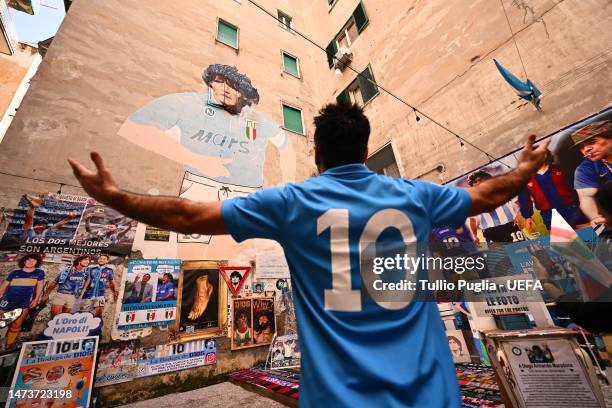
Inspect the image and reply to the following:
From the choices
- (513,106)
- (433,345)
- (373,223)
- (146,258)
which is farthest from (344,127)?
(513,106)

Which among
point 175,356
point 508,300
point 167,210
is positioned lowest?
point 175,356

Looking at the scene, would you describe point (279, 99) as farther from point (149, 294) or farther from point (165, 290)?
point (149, 294)

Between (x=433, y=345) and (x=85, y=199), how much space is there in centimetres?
622

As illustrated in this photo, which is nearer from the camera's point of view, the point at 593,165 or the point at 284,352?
the point at 593,165

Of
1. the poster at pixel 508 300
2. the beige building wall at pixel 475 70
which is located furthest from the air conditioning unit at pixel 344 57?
the poster at pixel 508 300

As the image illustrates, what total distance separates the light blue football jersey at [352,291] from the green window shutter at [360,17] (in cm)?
1007

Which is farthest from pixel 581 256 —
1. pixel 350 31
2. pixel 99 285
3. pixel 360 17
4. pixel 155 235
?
pixel 350 31

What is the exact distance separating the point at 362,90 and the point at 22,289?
9.48m

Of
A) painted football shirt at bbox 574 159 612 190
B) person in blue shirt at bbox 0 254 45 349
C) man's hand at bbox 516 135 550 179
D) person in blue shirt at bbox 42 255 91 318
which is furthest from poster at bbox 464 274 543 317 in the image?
person in blue shirt at bbox 0 254 45 349

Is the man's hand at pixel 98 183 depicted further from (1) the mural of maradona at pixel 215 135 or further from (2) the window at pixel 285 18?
(2) the window at pixel 285 18

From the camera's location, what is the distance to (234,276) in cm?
599

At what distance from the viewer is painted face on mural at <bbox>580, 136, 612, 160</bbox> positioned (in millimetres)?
3744

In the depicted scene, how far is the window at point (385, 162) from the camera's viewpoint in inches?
299

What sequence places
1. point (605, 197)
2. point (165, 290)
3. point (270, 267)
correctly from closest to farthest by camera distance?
point (605, 197)
point (165, 290)
point (270, 267)
